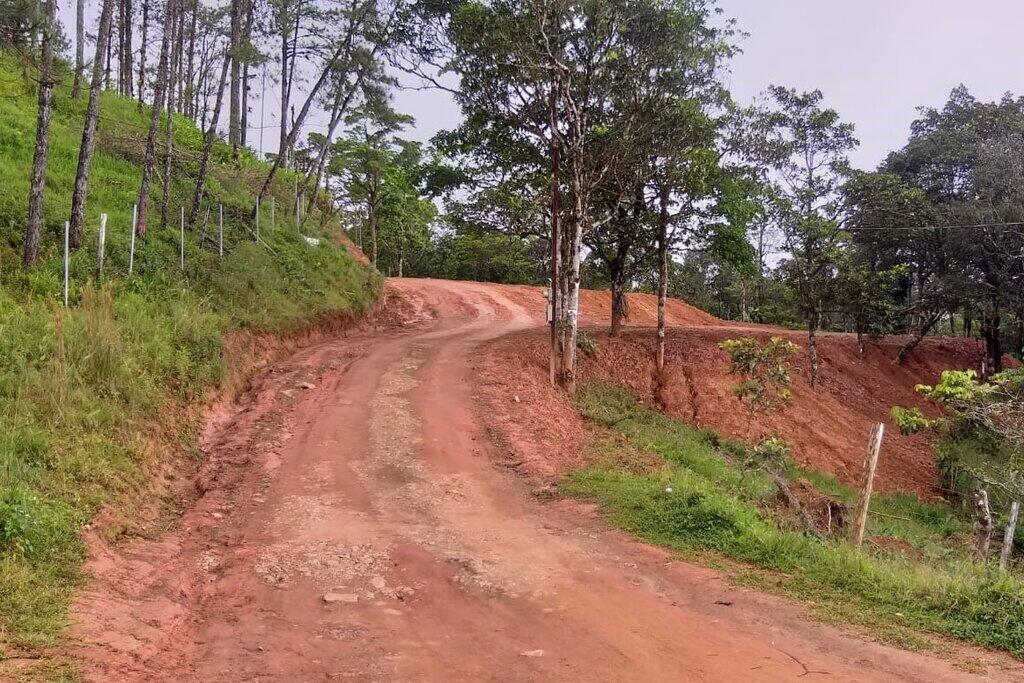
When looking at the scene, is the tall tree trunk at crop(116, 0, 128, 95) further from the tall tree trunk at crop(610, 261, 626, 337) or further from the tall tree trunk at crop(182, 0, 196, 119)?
the tall tree trunk at crop(610, 261, 626, 337)

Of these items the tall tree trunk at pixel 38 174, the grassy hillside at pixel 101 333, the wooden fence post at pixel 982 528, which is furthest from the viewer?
the tall tree trunk at pixel 38 174

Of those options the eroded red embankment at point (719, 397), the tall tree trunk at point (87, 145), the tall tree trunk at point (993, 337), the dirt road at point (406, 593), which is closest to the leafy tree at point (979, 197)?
the tall tree trunk at point (993, 337)

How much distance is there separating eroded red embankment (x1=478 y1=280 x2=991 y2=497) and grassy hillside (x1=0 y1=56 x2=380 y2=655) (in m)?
5.40

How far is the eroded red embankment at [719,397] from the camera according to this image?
512 inches

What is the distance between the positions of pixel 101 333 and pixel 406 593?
21.1 ft

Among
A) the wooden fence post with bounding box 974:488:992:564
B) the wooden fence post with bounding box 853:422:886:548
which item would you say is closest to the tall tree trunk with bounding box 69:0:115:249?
the wooden fence post with bounding box 853:422:886:548

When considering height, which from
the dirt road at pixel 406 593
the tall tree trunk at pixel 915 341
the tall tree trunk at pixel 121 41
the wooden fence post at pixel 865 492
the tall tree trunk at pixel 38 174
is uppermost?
the tall tree trunk at pixel 121 41

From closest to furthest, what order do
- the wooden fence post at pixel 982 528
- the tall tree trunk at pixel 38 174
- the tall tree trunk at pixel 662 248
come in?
the wooden fence post at pixel 982 528 < the tall tree trunk at pixel 38 174 < the tall tree trunk at pixel 662 248

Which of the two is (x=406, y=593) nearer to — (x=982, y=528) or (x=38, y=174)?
(x=982, y=528)

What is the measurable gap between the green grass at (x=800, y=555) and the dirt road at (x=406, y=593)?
0.51m

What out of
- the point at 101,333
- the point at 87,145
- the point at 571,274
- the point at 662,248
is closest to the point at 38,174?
the point at 87,145

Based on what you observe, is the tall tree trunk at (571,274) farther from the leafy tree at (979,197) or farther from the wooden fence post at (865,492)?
the leafy tree at (979,197)

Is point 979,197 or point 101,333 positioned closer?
point 101,333

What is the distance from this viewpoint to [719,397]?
1950cm
